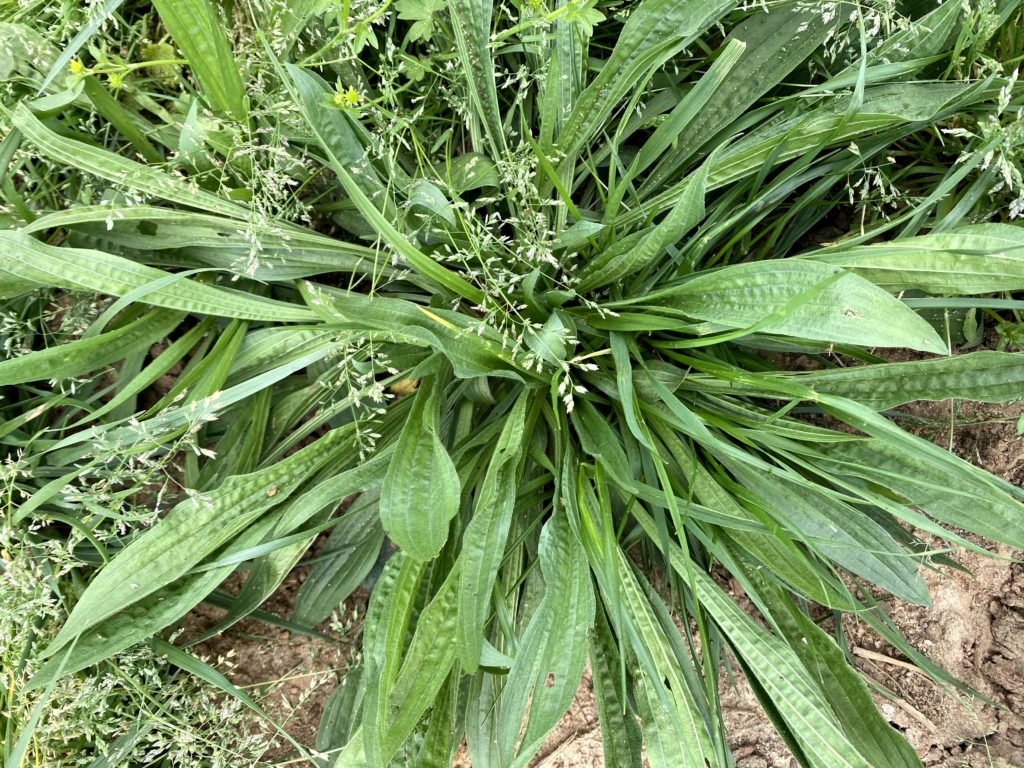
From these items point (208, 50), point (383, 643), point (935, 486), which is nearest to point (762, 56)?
point (935, 486)

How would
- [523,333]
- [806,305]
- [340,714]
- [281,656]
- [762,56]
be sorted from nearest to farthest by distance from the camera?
1. [806,305]
2. [523,333]
3. [762,56]
4. [340,714]
5. [281,656]

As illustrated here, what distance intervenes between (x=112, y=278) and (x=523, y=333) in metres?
0.58

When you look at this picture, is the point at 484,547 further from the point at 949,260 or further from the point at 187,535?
the point at 949,260

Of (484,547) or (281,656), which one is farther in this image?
(281,656)

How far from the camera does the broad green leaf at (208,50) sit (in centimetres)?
90

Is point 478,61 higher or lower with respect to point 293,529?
higher

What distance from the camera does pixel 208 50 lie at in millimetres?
945

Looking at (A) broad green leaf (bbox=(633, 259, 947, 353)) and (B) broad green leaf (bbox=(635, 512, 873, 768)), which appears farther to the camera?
(B) broad green leaf (bbox=(635, 512, 873, 768))

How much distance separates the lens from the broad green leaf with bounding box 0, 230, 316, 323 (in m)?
0.94

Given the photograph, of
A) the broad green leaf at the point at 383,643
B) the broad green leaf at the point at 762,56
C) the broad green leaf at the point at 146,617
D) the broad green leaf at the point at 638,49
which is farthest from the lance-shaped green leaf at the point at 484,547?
the broad green leaf at the point at 762,56

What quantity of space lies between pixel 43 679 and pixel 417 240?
2.53ft

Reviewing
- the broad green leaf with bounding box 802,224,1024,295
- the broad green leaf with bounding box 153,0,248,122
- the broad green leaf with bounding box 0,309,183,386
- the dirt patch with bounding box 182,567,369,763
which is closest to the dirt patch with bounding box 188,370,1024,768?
the dirt patch with bounding box 182,567,369,763

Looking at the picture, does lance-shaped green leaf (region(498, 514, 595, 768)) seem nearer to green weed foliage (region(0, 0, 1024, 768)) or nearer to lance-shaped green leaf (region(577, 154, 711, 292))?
green weed foliage (region(0, 0, 1024, 768))

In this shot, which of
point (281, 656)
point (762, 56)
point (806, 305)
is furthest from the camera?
point (281, 656)
